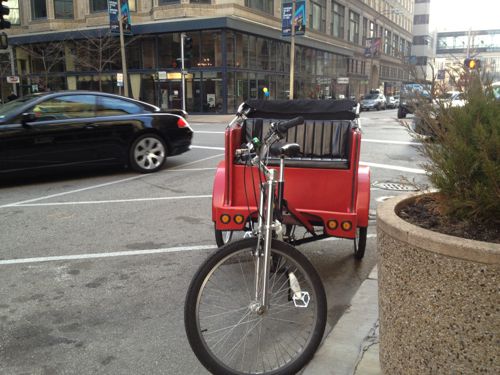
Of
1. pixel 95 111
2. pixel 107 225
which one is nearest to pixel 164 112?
pixel 95 111

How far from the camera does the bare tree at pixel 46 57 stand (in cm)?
3769

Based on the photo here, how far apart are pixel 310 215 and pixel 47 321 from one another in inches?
87.2

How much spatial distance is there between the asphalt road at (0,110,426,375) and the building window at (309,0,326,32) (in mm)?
40437

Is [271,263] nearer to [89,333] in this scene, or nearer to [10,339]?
[89,333]

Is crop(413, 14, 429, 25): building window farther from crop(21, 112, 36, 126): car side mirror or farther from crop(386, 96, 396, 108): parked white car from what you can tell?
crop(21, 112, 36, 126): car side mirror

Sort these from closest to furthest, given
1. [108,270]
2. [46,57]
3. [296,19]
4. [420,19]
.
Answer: [108,270] < [296,19] < [46,57] < [420,19]

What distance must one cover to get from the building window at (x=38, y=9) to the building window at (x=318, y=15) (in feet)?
75.7

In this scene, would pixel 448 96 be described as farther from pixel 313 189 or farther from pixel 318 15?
pixel 318 15

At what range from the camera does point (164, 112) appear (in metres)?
9.90

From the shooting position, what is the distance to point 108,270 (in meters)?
4.64

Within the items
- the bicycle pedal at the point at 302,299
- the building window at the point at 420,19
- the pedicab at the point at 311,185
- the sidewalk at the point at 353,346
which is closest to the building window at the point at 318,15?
the pedicab at the point at 311,185

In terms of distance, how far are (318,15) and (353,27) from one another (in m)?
12.6

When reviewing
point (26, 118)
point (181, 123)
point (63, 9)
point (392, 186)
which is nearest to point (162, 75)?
point (63, 9)

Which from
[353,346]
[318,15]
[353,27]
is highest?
[353,27]
